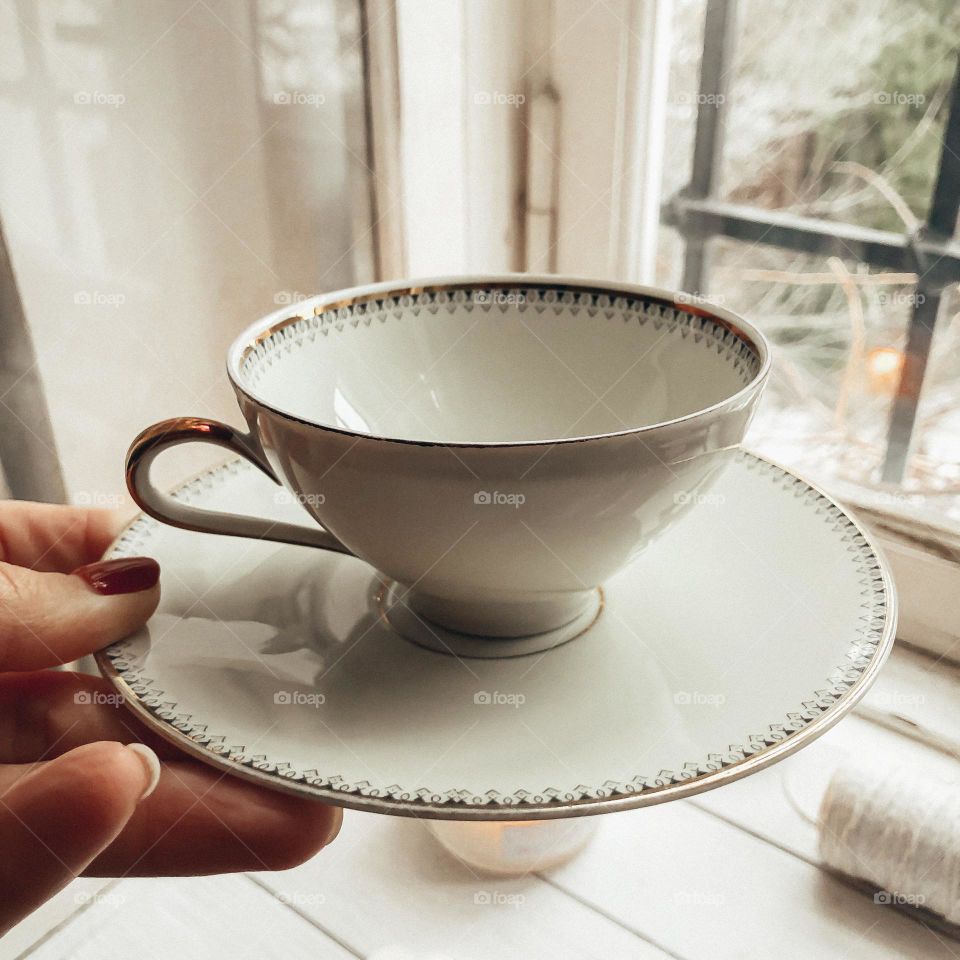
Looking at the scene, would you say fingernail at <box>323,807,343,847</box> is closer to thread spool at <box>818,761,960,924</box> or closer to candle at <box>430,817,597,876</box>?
candle at <box>430,817,597,876</box>

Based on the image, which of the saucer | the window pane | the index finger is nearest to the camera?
the saucer

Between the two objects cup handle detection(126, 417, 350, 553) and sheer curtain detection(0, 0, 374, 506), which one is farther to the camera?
sheer curtain detection(0, 0, 374, 506)

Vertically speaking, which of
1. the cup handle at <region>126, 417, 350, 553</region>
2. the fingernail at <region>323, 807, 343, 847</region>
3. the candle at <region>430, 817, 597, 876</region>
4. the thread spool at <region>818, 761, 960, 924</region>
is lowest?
the candle at <region>430, 817, 597, 876</region>

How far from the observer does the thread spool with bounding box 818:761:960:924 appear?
581 millimetres

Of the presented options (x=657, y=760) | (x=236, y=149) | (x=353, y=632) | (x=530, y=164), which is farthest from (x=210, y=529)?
(x=530, y=164)

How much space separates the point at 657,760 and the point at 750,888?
0.34m

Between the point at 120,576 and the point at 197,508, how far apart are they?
0.04 m

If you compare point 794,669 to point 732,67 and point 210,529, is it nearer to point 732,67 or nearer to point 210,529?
point 210,529

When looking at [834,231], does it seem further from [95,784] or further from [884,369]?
[95,784]

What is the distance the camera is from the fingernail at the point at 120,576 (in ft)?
1.41

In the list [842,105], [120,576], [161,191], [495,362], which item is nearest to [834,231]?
[842,105]

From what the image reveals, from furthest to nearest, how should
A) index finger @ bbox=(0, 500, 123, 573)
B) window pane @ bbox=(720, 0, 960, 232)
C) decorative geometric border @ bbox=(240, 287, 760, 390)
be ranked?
window pane @ bbox=(720, 0, 960, 232) → index finger @ bbox=(0, 500, 123, 573) → decorative geometric border @ bbox=(240, 287, 760, 390)

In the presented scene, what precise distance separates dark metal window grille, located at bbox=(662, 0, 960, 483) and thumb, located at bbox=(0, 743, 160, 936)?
64 cm

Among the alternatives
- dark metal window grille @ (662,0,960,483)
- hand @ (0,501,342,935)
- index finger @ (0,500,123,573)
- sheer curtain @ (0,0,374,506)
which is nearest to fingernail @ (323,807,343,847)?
hand @ (0,501,342,935)
